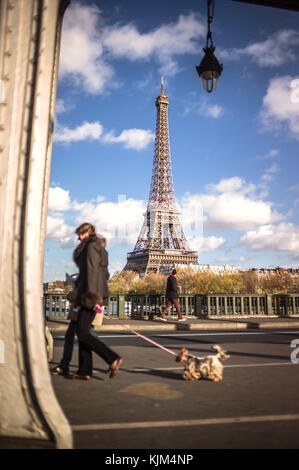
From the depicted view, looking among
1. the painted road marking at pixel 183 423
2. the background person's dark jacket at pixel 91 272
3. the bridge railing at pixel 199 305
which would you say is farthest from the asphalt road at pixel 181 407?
the bridge railing at pixel 199 305

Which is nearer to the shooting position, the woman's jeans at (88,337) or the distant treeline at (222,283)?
the woman's jeans at (88,337)

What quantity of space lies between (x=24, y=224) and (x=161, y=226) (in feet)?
263

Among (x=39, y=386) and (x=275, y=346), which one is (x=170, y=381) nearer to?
(x=39, y=386)

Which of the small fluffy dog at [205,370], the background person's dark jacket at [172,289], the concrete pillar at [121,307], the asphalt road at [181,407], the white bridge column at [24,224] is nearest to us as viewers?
the white bridge column at [24,224]

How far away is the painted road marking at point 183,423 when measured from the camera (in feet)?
10.8

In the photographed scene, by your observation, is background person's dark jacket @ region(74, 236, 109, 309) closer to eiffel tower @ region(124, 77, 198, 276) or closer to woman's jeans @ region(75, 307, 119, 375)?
woman's jeans @ region(75, 307, 119, 375)

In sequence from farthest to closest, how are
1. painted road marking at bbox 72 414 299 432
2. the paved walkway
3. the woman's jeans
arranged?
1. the paved walkway
2. the woman's jeans
3. painted road marking at bbox 72 414 299 432

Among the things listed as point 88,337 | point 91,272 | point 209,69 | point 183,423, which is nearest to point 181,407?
point 183,423

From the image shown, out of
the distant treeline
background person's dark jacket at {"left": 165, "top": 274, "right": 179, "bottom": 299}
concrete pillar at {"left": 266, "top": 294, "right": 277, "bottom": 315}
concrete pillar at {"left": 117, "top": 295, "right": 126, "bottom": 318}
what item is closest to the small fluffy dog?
background person's dark jacket at {"left": 165, "top": 274, "right": 179, "bottom": 299}

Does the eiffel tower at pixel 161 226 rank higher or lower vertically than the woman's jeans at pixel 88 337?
higher

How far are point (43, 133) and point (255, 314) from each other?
17.9 metres

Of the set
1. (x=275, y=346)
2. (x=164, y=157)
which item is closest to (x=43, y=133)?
(x=275, y=346)

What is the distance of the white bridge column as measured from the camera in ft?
8.56

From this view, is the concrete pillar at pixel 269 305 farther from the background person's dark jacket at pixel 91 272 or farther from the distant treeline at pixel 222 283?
the distant treeline at pixel 222 283
